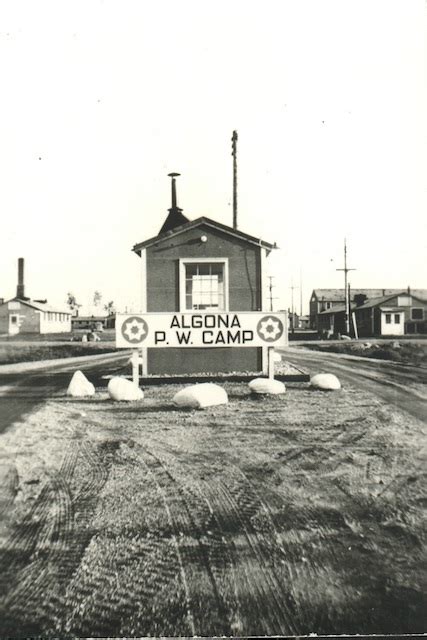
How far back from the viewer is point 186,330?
262 inches

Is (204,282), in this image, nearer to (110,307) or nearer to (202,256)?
(202,256)

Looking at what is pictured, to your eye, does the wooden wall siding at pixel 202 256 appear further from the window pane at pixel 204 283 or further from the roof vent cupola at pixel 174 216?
the roof vent cupola at pixel 174 216

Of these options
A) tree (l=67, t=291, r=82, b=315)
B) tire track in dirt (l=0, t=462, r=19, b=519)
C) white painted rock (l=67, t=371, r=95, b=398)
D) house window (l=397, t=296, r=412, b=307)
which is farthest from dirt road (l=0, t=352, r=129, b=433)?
house window (l=397, t=296, r=412, b=307)

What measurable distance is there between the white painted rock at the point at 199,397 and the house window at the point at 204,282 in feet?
9.32

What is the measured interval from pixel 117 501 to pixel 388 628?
1944 millimetres

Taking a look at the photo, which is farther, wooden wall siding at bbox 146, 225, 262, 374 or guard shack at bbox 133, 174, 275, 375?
A: guard shack at bbox 133, 174, 275, 375

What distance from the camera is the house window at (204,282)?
863 cm

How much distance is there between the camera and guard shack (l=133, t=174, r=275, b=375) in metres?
8.42

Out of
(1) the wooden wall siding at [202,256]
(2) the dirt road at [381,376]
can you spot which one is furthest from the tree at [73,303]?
(2) the dirt road at [381,376]

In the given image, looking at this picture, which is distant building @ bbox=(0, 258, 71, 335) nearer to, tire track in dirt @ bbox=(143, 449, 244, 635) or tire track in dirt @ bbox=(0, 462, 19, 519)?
tire track in dirt @ bbox=(0, 462, 19, 519)

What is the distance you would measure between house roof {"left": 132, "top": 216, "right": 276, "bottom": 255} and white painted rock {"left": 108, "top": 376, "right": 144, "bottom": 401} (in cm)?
312

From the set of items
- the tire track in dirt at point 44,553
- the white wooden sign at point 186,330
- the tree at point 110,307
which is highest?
the tree at point 110,307

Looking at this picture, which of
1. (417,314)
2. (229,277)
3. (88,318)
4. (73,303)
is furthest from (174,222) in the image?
(417,314)

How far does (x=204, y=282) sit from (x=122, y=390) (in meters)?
3.44
